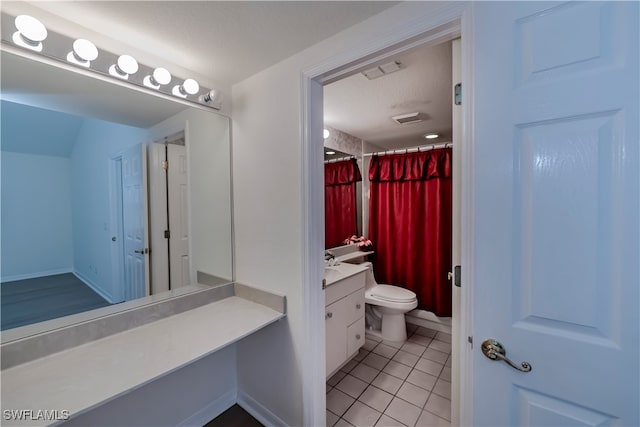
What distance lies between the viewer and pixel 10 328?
1027 mm

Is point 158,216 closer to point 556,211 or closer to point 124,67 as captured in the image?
point 124,67

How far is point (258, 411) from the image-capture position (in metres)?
1.62

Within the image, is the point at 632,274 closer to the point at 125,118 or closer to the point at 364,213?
the point at 125,118

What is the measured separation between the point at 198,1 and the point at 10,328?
153cm

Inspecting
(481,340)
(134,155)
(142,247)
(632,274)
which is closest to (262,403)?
(142,247)

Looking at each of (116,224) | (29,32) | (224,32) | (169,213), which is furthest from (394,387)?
(29,32)

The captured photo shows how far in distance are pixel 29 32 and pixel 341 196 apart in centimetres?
243

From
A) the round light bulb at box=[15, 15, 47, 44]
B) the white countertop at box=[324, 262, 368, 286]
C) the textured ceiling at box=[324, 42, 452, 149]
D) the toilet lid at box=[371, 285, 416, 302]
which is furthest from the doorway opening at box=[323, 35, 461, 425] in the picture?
the round light bulb at box=[15, 15, 47, 44]

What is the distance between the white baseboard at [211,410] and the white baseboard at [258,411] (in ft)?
0.19

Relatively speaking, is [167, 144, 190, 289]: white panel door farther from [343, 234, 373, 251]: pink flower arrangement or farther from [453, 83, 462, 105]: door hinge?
[343, 234, 373, 251]: pink flower arrangement

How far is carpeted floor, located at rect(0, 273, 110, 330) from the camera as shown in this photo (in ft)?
3.39

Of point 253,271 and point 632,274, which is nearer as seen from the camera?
point 632,274

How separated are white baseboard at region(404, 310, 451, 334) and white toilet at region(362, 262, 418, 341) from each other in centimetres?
36

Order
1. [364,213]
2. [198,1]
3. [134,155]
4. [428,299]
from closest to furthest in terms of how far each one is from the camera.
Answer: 1. [198,1]
2. [134,155]
3. [428,299]
4. [364,213]
